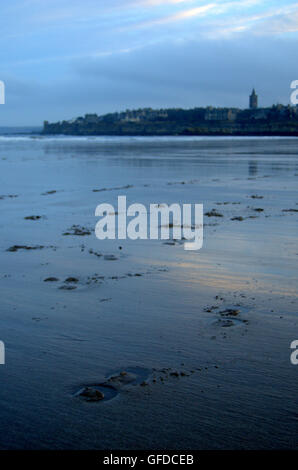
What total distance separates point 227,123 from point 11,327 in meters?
166

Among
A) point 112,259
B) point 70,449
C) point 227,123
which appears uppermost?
point 227,123

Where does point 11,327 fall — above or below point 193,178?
below

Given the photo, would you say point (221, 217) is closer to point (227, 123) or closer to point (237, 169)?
point (237, 169)

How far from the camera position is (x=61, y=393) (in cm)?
411

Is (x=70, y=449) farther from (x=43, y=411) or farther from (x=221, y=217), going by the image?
(x=221, y=217)

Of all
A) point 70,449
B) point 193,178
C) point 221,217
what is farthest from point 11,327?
point 193,178

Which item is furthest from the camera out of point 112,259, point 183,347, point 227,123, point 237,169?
point 227,123

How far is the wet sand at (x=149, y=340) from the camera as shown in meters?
3.65

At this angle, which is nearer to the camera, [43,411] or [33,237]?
[43,411]

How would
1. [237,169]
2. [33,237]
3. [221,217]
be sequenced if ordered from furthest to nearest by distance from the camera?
1. [237,169]
2. [221,217]
3. [33,237]

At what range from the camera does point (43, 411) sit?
3.84m

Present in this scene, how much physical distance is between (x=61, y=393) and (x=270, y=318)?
256 centimetres

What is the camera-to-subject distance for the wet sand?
3650 mm

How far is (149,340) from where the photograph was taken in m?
5.10
